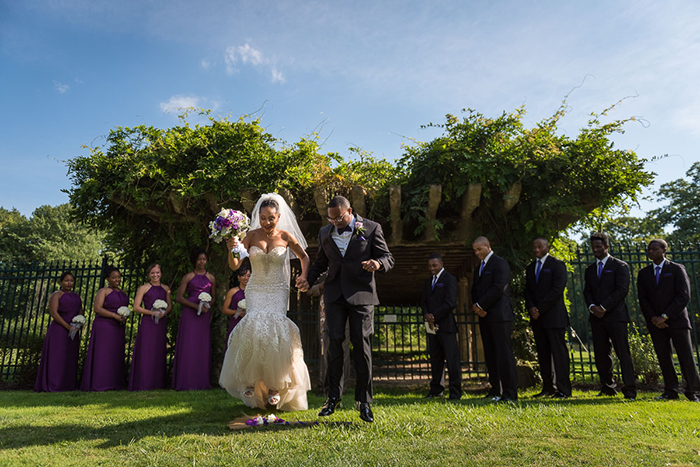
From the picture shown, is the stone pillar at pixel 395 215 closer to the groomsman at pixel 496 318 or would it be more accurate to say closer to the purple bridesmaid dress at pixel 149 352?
the groomsman at pixel 496 318

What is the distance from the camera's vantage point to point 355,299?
13.6 feet

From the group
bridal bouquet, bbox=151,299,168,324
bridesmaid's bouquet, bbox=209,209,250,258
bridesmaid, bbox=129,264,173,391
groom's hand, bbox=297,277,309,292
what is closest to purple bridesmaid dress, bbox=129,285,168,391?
bridesmaid, bbox=129,264,173,391

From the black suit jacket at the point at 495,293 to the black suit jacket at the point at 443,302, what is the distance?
1.37 ft

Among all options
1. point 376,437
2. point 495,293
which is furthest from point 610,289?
point 376,437

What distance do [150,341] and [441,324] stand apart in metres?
4.96

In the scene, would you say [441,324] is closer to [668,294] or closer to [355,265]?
[355,265]

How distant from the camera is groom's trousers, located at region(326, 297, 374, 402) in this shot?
13.4 ft

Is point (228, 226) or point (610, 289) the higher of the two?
point (228, 226)

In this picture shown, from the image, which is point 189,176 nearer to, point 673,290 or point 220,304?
point 220,304

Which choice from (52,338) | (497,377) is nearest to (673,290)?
(497,377)

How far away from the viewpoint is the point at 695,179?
109 ft

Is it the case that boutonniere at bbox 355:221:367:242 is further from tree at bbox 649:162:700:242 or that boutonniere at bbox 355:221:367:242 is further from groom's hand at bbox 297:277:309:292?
tree at bbox 649:162:700:242

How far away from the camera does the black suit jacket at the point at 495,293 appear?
5.99 meters

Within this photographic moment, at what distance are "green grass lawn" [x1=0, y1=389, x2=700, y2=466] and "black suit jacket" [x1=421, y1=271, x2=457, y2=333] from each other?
1.71 meters
